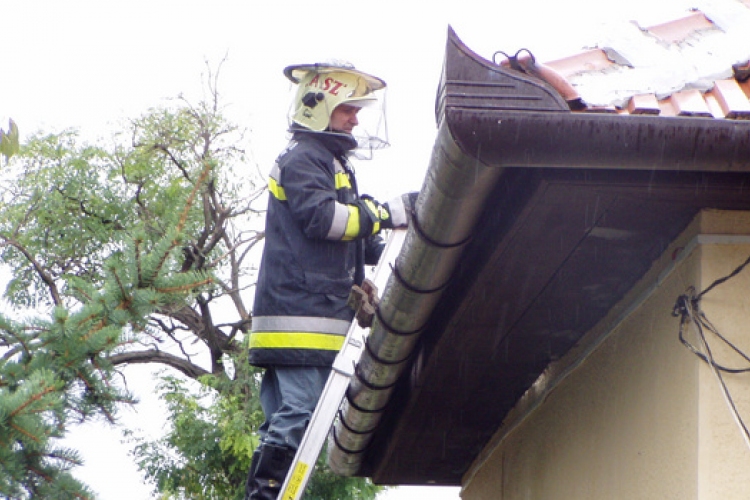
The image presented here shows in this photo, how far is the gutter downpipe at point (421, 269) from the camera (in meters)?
2.33

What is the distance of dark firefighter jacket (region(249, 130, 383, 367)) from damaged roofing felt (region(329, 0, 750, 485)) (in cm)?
34

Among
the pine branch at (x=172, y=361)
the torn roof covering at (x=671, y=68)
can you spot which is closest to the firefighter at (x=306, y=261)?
the torn roof covering at (x=671, y=68)

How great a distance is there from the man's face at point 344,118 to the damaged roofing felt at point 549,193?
1029 mm

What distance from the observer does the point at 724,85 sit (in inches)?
104

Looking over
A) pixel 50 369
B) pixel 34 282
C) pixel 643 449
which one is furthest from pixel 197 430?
pixel 643 449

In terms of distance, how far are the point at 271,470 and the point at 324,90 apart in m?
1.36

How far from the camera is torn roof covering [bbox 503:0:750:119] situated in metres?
2.51

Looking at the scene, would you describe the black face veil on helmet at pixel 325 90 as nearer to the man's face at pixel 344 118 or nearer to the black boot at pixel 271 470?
the man's face at pixel 344 118

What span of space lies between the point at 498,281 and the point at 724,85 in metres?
0.72

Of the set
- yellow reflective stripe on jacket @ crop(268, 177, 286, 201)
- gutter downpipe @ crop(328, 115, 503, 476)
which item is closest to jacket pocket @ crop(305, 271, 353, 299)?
yellow reflective stripe on jacket @ crop(268, 177, 286, 201)

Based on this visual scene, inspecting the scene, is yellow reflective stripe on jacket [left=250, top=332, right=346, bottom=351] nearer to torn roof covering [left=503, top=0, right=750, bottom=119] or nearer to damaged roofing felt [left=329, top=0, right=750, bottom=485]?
damaged roofing felt [left=329, top=0, right=750, bottom=485]

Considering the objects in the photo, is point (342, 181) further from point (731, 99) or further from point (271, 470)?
point (731, 99)

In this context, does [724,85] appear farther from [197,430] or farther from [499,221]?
→ [197,430]

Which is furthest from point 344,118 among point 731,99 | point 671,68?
point 731,99
